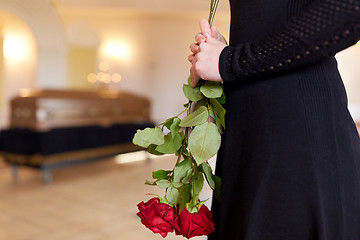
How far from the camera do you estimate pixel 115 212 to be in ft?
12.0

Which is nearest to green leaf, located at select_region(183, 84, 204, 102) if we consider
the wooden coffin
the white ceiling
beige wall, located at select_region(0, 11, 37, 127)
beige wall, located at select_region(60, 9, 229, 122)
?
the wooden coffin

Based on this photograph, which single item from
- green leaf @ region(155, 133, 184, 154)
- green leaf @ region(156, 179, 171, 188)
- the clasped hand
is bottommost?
green leaf @ region(156, 179, 171, 188)

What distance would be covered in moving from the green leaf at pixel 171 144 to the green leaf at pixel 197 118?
64mm

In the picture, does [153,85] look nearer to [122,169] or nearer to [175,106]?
[175,106]

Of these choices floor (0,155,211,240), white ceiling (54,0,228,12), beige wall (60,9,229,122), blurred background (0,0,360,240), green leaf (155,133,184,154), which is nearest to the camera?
green leaf (155,133,184,154)

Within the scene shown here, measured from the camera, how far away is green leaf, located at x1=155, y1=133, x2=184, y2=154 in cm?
83

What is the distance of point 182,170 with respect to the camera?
32.6 inches

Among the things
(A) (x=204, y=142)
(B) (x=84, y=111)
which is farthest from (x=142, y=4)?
(A) (x=204, y=142)

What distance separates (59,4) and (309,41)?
812 cm

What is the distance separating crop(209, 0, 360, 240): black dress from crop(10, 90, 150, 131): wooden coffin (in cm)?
468

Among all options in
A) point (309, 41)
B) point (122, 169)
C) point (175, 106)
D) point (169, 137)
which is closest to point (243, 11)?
point (309, 41)

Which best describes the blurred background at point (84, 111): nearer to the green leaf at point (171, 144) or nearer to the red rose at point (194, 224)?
the green leaf at point (171, 144)

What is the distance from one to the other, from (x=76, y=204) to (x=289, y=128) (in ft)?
11.7

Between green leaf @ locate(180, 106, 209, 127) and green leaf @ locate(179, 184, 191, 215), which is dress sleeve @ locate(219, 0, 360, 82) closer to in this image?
green leaf @ locate(180, 106, 209, 127)
